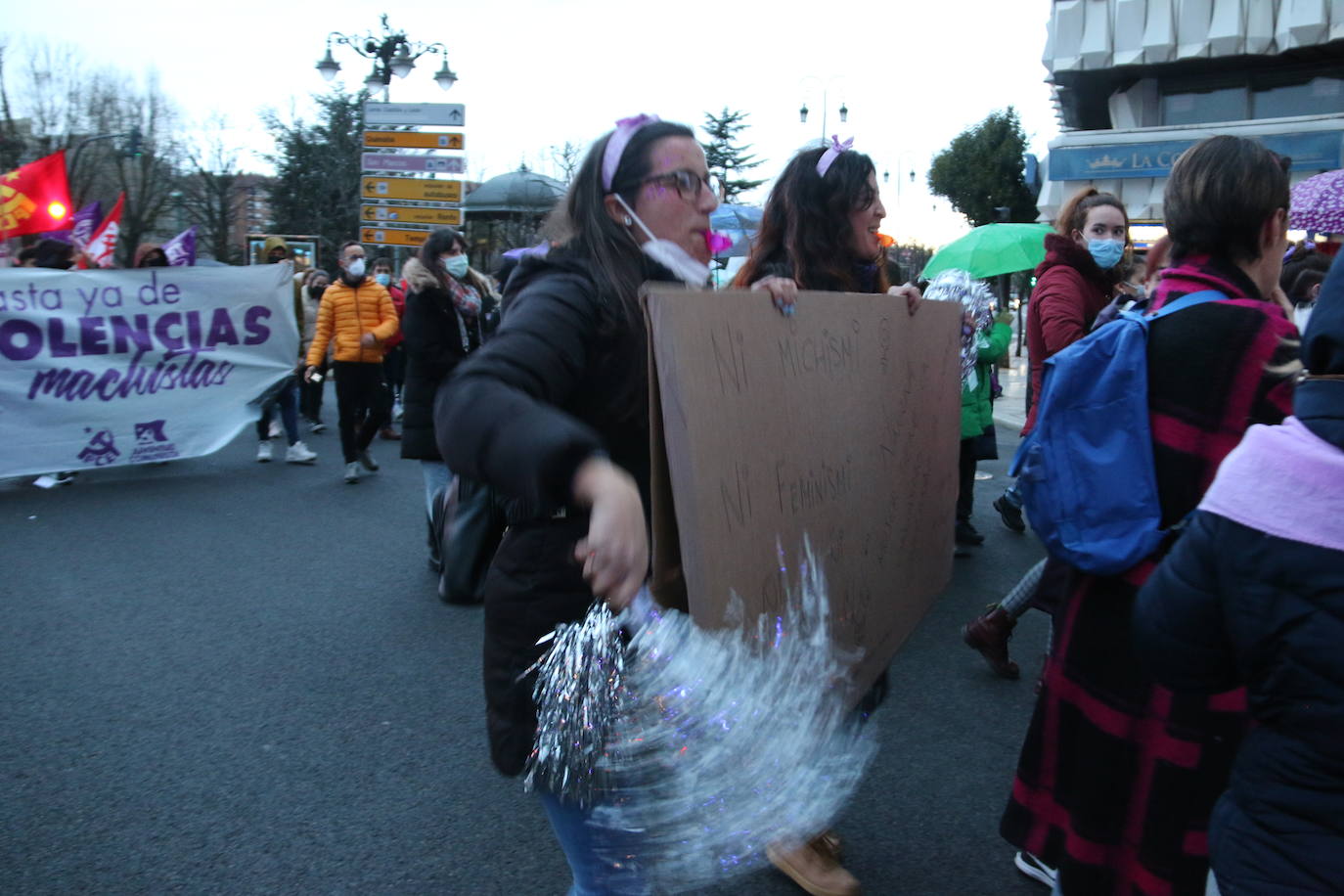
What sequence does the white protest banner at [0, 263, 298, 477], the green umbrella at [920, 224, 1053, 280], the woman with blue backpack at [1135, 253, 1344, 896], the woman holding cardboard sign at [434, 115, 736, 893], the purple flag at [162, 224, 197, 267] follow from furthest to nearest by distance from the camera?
the purple flag at [162, 224, 197, 267]
the white protest banner at [0, 263, 298, 477]
the green umbrella at [920, 224, 1053, 280]
the woman with blue backpack at [1135, 253, 1344, 896]
the woman holding cardboard sign at [434, 115, 736, 893]

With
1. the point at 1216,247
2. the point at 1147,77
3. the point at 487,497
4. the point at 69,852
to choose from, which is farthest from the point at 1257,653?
the point at 1147,77

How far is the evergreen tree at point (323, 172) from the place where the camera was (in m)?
32.8

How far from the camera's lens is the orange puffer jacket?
8109 millimetres

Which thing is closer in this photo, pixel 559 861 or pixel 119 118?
pixel 559 861

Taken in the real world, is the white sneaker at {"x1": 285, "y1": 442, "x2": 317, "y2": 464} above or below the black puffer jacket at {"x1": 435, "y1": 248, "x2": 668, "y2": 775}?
below

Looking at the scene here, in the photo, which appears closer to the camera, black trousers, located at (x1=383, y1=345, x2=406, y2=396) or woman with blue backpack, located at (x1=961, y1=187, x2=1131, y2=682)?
woman with blue backpack, located at (x1=961, y1=187, x2=1131, y2=682)

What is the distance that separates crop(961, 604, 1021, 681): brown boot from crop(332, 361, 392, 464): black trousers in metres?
5.55

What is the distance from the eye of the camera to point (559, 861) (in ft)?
9.62

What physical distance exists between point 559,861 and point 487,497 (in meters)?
1.69

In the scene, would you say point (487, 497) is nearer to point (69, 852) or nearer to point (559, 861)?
point (559, 861)

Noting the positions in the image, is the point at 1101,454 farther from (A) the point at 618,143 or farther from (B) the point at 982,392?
(B) the point at 982,392

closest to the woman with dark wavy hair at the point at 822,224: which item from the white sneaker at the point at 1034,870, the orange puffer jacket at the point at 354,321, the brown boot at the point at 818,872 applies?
the brown boot at the point at 818,872

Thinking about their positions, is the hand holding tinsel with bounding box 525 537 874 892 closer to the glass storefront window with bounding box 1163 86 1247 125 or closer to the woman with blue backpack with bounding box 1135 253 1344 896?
the woman with blue backpack with bounding box 1135 253 1344 896

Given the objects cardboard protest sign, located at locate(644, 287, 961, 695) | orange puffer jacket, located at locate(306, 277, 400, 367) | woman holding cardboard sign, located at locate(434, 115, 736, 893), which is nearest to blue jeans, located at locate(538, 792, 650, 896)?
woman holding cardboard sign, located at locate(434, 115, 736, 893)
